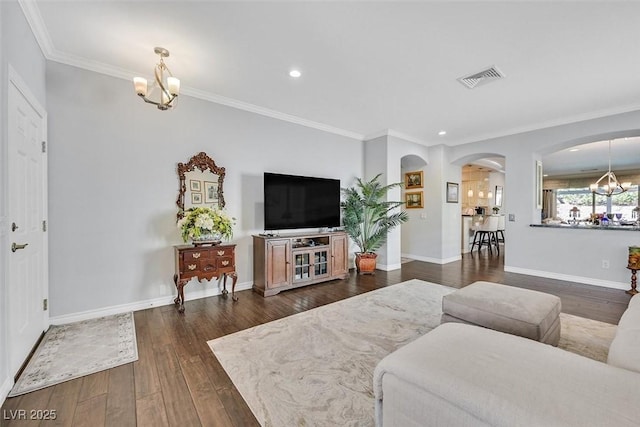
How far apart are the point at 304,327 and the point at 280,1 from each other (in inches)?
111

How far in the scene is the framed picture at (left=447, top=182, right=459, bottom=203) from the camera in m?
6.39

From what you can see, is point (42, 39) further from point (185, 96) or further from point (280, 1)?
point (280, 1)

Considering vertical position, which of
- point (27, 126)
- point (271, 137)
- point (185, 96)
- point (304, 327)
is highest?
point (185, 96)

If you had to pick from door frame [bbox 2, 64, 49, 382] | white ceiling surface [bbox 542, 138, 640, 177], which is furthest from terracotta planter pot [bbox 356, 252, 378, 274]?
white ceiling surface [bbox 542, 138, 640, 177]

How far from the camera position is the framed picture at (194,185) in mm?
3609

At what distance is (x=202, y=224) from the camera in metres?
3.25

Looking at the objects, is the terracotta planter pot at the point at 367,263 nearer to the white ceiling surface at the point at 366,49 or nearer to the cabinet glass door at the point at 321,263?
the cabinet glass door at the point at 321,263

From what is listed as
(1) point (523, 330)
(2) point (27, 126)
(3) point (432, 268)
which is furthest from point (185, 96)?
(3) point (432, 268)

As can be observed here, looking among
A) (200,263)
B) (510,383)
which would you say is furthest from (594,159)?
(200,263)

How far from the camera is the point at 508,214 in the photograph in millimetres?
5406

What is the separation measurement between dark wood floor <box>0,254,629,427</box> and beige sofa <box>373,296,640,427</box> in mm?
924

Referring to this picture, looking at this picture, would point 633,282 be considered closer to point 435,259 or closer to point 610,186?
point 435,259

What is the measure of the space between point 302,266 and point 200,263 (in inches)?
58.3

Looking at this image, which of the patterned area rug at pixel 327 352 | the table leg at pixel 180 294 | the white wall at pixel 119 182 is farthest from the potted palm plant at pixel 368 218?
the table leg at pixel 180 294
